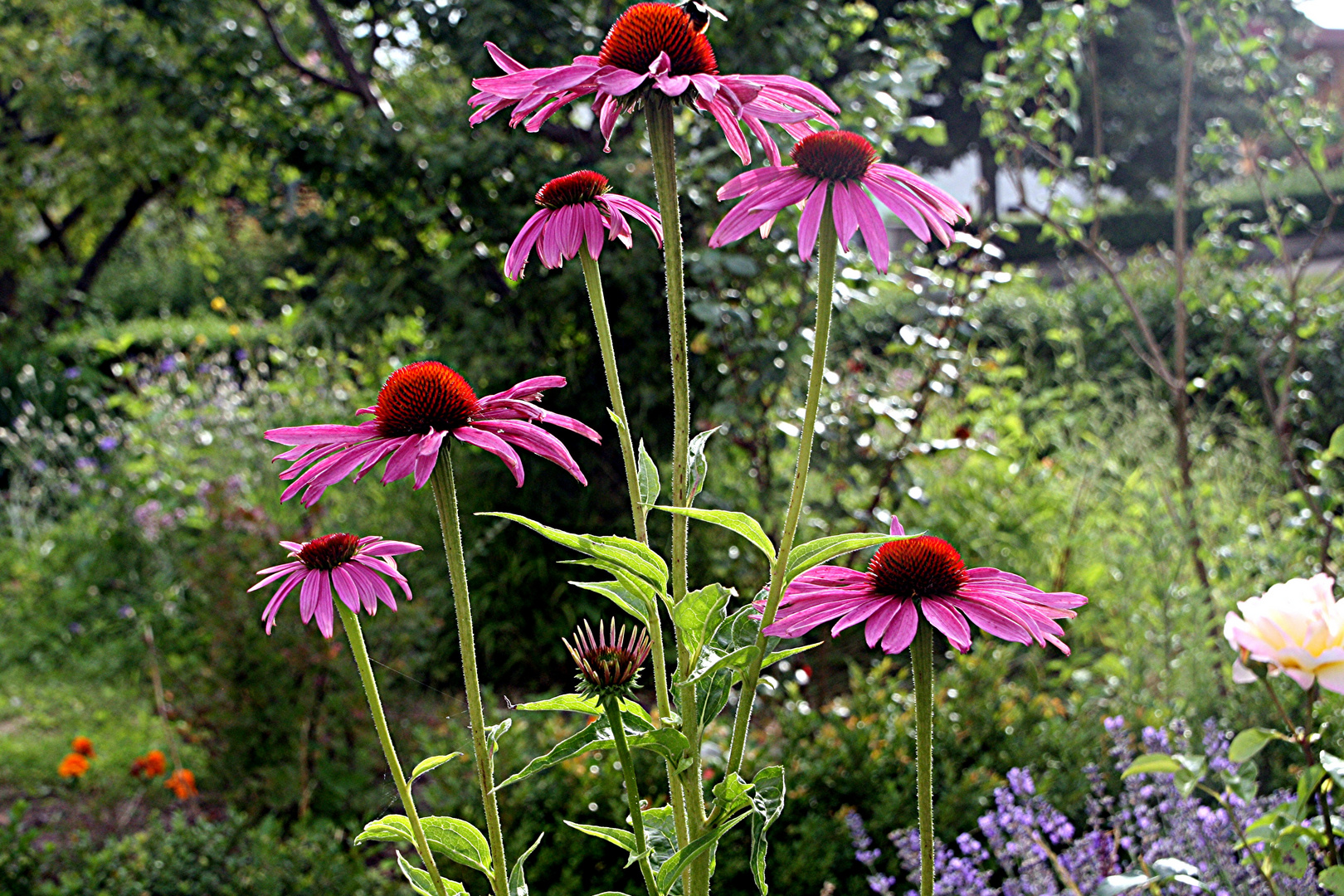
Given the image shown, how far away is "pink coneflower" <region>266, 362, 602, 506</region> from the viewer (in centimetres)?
79

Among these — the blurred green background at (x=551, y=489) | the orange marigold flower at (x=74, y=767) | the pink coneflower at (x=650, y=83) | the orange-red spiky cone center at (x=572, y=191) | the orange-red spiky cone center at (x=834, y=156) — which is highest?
the pink coneflower at (x=650, y=83)

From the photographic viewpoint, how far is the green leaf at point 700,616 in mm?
800

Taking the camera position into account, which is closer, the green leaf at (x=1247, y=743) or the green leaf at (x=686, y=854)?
the green leaf at (x=686, y=854)

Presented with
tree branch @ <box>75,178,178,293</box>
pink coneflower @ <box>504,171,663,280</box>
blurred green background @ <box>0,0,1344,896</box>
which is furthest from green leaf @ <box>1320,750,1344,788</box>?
tree branch @ <box>75,178,178,293</box>

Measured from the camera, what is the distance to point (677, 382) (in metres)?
0.81

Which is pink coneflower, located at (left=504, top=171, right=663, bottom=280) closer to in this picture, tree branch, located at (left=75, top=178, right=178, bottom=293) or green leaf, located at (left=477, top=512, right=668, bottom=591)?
green leaf, located at (left=477, top=512, right=668, bottom=591)

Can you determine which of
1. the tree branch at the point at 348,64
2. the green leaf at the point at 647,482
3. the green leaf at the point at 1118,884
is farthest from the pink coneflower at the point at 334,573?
the tree branch at the point at 348,64

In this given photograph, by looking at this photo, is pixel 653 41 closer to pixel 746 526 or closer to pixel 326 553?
pixel 746 526

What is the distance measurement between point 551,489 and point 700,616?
318cm

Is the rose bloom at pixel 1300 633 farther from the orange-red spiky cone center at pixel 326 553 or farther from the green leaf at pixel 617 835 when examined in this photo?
the orange-red spiky cone center at pixel 326 553

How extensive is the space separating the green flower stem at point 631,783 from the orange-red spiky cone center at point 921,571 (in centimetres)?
25

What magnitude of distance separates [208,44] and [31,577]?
9.09 ft

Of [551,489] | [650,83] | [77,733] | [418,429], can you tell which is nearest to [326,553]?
[418,429]

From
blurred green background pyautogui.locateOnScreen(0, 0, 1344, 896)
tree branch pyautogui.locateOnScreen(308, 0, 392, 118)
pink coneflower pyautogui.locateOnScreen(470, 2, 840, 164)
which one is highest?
tree branch pyautogui.locateOnScreen(308, 0, 392, 118)
